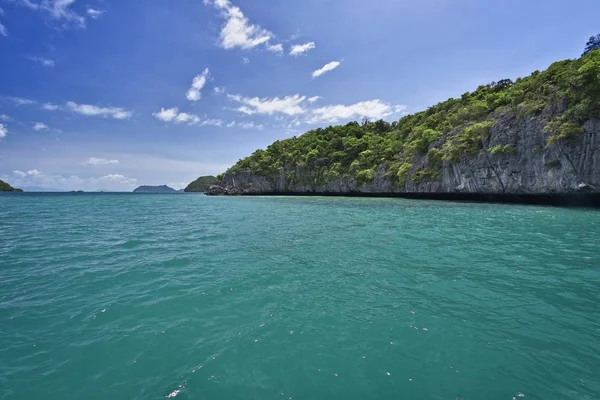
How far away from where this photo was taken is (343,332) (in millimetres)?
4918

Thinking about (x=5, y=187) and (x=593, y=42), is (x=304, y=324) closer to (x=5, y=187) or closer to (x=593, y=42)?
(x=593, y=42)

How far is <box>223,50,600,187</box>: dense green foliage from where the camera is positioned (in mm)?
27078

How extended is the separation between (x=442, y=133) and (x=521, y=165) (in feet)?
51.1

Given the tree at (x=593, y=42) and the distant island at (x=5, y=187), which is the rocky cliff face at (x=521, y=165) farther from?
the distant island at (x=5, y=187)

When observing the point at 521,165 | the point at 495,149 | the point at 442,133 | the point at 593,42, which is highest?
the point at 593,42

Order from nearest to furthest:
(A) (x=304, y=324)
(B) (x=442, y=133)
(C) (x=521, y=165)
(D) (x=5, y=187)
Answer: (A) (x=304, y=324) < (C) (x=521, y=165) < (B) (x=442, y=133) < (D) (x=5, y=187)

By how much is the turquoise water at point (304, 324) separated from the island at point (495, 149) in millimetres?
23388

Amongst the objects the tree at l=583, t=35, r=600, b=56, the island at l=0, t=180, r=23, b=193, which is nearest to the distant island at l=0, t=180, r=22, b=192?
the island at l=0, t=180, r=23, b=193

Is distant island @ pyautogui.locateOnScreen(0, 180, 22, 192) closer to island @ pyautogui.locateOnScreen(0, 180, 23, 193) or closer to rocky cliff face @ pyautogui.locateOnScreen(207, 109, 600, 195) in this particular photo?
island @ pyautogui.locateOnScreen(0, 180, 23, 193)

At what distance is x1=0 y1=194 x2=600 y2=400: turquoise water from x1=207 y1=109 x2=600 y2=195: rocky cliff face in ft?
74.8

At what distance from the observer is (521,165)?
31.8 meters

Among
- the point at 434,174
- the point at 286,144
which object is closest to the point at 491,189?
the point at 434,174

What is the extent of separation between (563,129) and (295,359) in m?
35.8

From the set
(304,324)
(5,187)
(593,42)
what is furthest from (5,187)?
(593,42)
